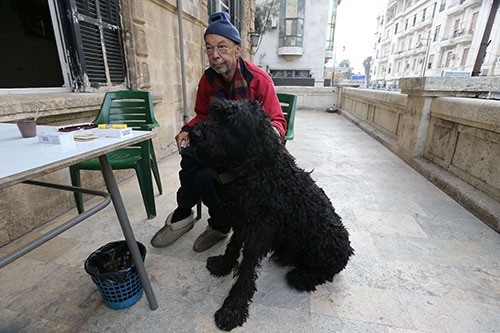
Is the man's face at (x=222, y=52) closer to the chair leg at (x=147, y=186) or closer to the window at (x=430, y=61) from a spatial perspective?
the chair leg at (x=147, y=186)

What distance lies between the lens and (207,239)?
73.4 inches

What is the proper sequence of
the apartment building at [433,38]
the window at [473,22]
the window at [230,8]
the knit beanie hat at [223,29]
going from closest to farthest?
the knit beanie hat at [223,29] → the window at [230,8] → the apartment building at [433,38] → the window at [473,22]

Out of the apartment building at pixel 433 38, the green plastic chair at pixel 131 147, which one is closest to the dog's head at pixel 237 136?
the green plastic chair at pixel 131 147

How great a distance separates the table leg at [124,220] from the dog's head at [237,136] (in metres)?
0.40

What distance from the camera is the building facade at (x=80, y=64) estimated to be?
6.43 ft

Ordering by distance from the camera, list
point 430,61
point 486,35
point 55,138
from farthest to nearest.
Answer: point 430,61, point 486,35, point 55,138

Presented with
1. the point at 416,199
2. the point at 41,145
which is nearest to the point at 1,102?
the point at 41,145

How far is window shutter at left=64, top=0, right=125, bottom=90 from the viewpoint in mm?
2316

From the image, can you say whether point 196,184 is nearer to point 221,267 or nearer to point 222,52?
point 221,267

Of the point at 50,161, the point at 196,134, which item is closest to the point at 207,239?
the point at 196,134

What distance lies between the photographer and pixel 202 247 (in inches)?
72.0

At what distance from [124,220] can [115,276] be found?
0.31m

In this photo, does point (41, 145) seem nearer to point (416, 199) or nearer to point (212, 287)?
point (212, 287)

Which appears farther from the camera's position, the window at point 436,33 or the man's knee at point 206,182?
the window at point 436,33
